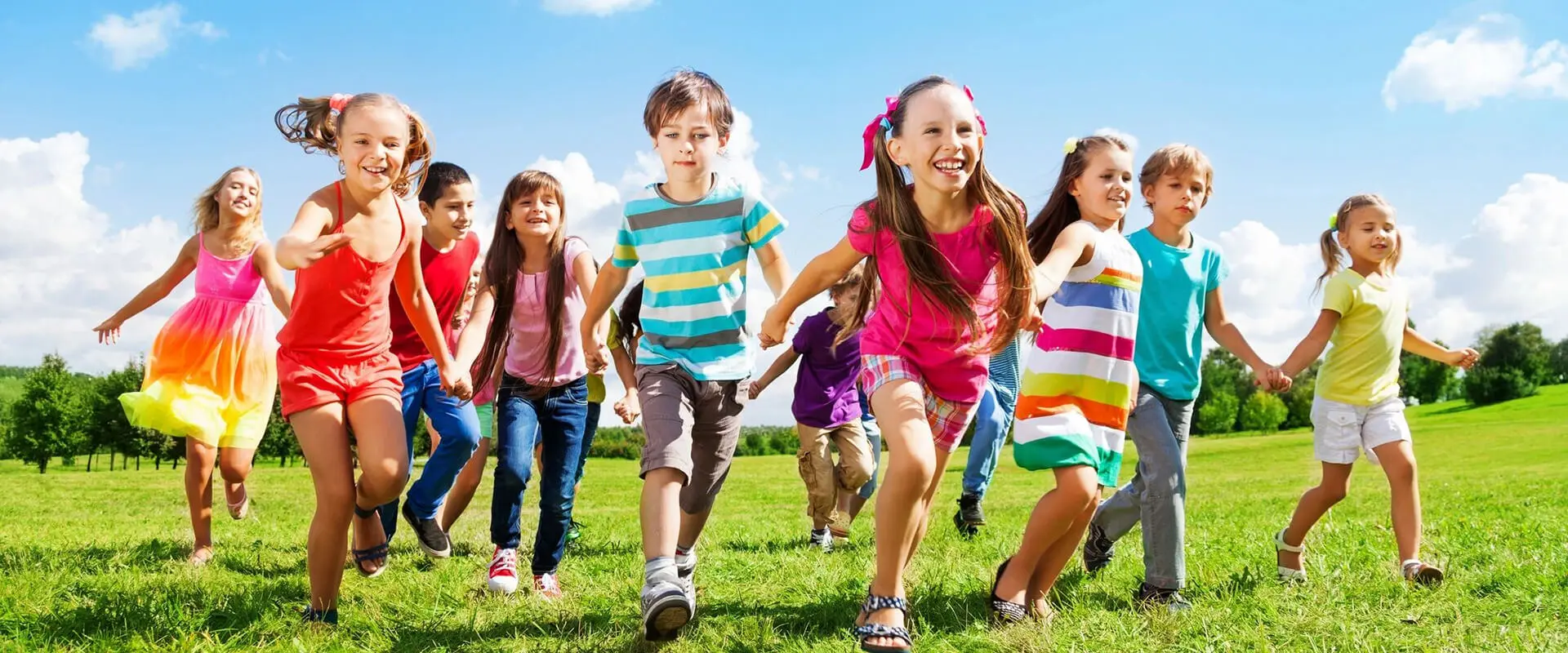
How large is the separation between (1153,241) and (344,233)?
3592mm

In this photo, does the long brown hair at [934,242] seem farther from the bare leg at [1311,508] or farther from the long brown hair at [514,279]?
the bare leg at [1311,508]

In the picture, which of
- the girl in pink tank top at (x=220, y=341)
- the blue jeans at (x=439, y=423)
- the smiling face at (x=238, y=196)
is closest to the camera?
the blue jeans at (x=439, y=423)

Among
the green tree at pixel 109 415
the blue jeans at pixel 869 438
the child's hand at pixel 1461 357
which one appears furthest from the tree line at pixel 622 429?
the child's hand at pixel 1461 357

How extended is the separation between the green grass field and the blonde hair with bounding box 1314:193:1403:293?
1681 mm

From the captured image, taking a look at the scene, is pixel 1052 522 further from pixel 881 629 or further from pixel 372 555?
pixel 372 555

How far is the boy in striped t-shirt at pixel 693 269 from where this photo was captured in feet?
14.1

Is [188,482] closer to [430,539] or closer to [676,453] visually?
[430,539]

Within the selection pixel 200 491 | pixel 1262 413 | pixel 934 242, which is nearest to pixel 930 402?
pixel 934 242

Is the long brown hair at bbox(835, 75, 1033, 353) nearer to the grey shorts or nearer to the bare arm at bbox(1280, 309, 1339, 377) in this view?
the grey shorts

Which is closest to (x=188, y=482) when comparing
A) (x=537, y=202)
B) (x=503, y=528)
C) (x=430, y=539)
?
(x=430, y=539)

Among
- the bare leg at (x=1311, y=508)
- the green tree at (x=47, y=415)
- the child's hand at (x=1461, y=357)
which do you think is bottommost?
the green tree at (x=47, y=415)

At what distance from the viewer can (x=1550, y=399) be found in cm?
6075

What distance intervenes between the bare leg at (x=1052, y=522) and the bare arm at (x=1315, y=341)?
2084mm

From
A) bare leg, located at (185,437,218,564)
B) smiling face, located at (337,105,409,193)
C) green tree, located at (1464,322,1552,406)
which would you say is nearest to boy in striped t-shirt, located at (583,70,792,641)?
smiling face, located at (337,105,409,193)
